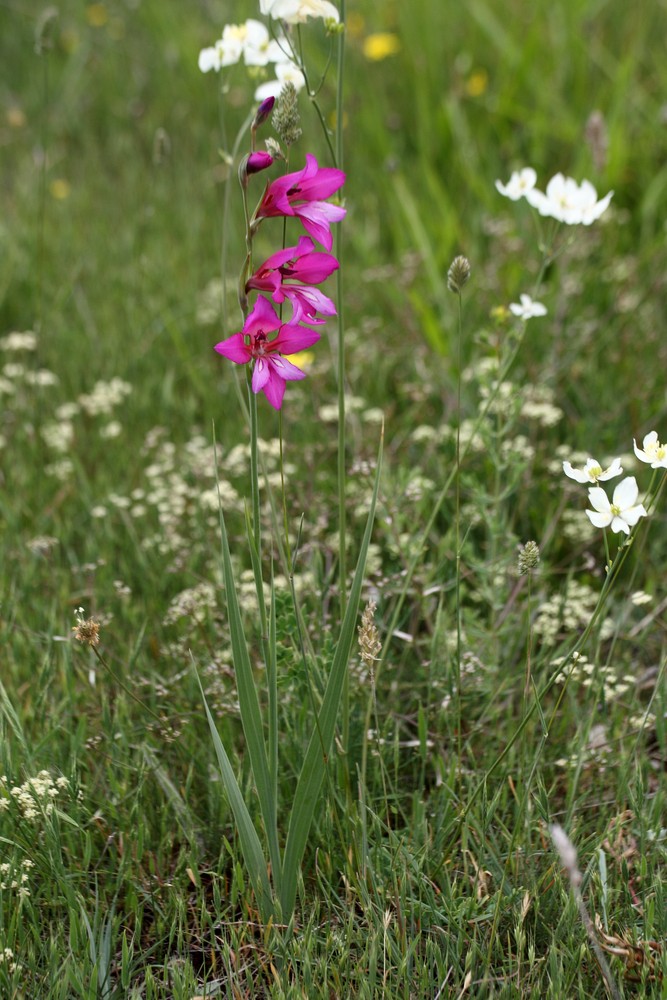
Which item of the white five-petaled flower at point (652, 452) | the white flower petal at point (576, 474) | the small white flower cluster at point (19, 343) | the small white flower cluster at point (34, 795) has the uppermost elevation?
the small white flower cluster at point (19, 343)

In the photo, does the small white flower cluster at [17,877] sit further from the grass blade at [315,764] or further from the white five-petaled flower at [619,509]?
the white five-petaled flower at [619,509]

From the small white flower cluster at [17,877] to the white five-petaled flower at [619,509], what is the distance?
0.88m

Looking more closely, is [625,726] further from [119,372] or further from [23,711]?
[119,372]

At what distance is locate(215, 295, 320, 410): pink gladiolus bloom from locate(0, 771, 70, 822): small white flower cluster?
0.66 meters

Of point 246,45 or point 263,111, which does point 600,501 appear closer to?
point 263,111

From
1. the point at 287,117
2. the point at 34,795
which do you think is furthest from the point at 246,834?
the point at 287,117

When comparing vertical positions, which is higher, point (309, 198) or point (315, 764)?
point (309, 198)

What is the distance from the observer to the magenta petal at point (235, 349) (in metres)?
1.14

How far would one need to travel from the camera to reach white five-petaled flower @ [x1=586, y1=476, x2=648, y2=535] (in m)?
1.25

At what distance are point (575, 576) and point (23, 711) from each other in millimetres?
1118

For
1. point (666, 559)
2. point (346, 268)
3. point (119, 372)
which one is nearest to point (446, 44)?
point (346, 268)

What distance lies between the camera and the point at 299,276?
1182mm

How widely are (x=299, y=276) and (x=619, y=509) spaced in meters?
0.49

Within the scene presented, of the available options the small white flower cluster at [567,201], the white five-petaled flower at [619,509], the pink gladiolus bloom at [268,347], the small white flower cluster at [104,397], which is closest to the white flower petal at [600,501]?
the white five-petaled flower at [619,509]
